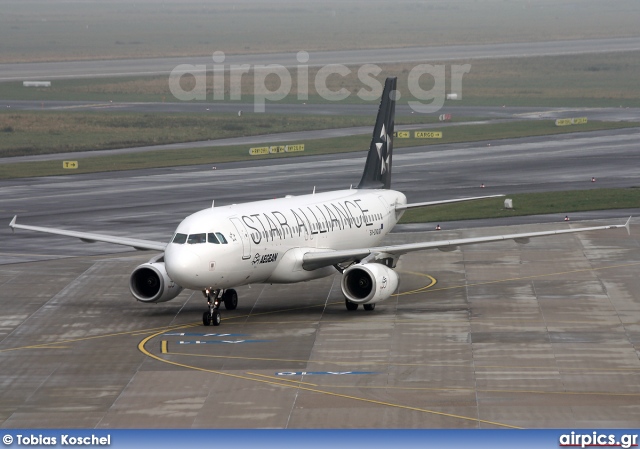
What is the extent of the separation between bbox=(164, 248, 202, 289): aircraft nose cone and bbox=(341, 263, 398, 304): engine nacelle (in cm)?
637

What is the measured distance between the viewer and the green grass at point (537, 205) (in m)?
74.2

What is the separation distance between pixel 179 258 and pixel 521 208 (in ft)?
120

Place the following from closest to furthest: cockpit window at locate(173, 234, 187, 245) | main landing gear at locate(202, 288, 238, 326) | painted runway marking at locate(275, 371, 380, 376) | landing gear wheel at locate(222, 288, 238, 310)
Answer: painted runway marking at locate(275, 371, 380, 376)
cockpit window at locate(173, 234, 187, 245)
main landing gear at locate(202, 288, 238, 326)
landing gear wheel at locate(222, 288, 238, 310)

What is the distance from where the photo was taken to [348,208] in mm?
52969

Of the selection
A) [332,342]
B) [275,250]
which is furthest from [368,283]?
[332,342]

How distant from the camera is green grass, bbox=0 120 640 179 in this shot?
98.0 m

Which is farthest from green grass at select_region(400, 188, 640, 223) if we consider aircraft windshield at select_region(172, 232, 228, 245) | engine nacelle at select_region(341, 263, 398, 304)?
aircraft windshield at select_region(172, 232, 228, 245)

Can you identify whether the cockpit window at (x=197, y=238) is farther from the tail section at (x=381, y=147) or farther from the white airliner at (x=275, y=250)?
the tail section at (x=381, y=147)

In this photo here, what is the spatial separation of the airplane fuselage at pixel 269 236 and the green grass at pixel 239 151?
46.7 meters

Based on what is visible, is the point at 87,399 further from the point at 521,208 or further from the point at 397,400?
the point at 521,208

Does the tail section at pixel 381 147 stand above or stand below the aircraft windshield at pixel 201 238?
above

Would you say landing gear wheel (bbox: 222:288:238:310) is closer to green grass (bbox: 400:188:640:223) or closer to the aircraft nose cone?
the aircraft nose cone

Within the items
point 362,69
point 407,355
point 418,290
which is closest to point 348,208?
point 418,290

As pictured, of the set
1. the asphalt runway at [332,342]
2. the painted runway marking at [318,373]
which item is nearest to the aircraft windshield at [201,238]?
the asphalt runway at [332,342]
